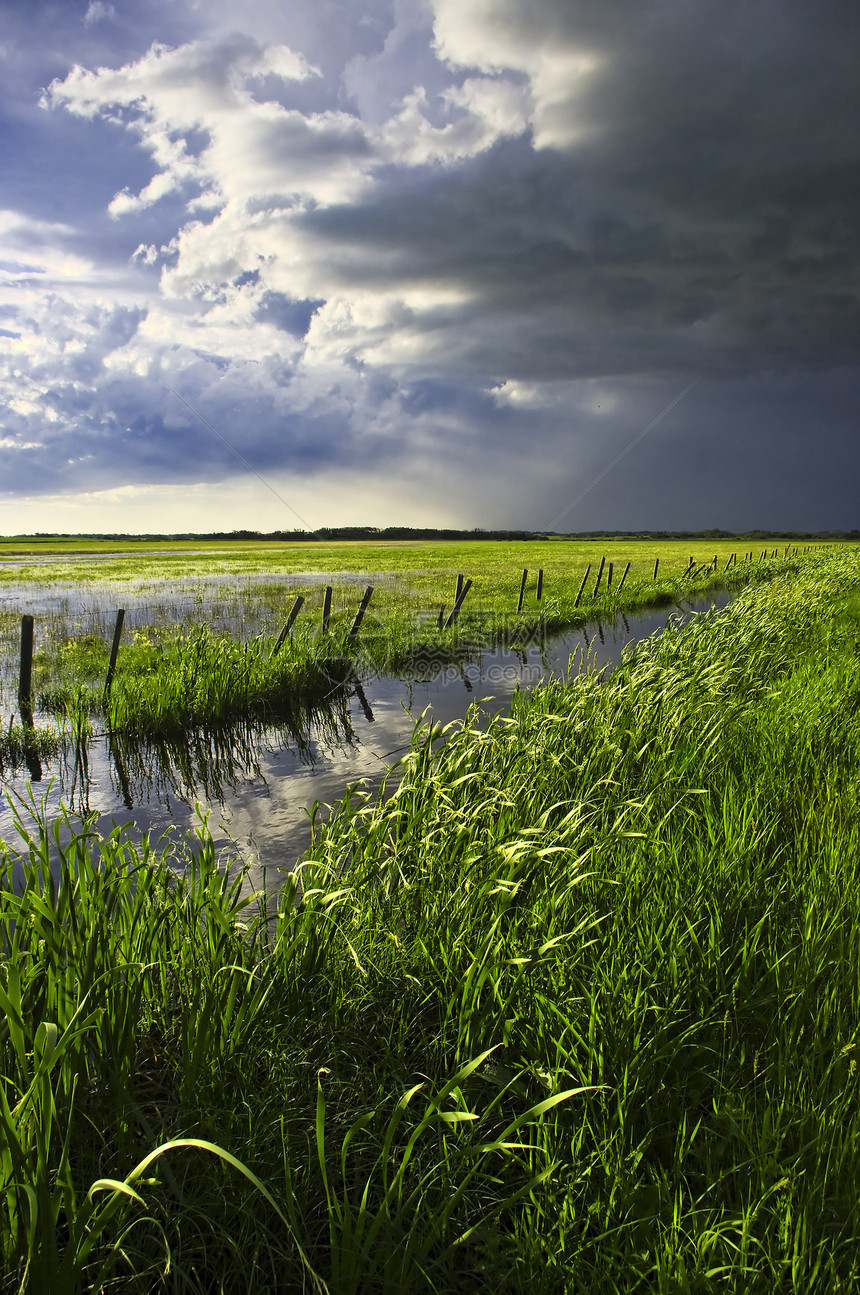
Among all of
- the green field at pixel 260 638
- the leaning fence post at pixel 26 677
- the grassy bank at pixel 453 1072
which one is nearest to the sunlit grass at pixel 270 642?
the green field at pixel 260 638

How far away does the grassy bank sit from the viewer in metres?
2.08

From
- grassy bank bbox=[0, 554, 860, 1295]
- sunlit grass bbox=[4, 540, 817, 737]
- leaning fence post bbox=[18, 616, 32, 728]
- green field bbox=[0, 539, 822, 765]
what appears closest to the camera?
grassy bank bbox=[0, 554, 860, 1295]

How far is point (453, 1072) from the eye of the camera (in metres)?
2.94

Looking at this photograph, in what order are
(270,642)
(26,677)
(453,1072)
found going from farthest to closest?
(270,642) < (26,677) < (453,1072)

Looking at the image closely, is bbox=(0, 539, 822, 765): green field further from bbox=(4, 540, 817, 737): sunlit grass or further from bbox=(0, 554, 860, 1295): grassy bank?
bbox=(0, 554, 860, 1295): grassy bank

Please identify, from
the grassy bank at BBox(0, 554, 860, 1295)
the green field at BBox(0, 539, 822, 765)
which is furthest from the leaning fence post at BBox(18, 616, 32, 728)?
the grassy bank at BBox(0, 554, 860, 1295)

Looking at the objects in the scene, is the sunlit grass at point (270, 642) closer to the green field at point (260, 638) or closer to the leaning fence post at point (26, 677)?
the green field at point (260, 638)

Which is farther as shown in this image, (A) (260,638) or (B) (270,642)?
(B) (270,642)

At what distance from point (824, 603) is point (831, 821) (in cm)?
1473

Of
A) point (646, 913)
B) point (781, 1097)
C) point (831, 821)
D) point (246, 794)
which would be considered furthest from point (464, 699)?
point (781, 1097)

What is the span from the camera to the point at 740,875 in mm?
4070

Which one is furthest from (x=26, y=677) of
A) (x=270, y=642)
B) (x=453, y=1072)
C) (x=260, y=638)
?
(x=453, y=1072)

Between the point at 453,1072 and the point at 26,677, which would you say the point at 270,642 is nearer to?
the point at 26,677

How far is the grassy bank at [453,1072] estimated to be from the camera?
2.08 meters
